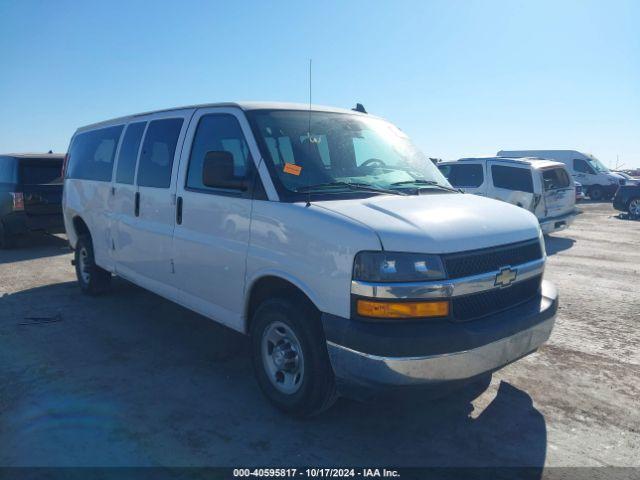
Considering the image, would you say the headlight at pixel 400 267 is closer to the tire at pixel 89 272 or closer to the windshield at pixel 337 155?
the windshield at pixel 337 155

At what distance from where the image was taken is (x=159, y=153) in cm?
484

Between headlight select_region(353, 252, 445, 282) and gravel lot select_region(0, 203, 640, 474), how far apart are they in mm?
756

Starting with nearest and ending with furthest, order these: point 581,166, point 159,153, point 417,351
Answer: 1. point 417,351
2. point 159,153
3. point 581,166

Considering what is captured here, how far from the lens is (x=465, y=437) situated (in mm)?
3326

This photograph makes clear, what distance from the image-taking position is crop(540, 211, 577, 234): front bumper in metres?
10.9

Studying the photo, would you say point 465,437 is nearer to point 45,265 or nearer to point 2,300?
point 2,300

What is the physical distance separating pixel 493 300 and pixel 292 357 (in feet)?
4.63

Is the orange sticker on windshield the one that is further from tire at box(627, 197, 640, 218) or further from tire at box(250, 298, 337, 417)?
tire at box(627, 197, 640, 218)

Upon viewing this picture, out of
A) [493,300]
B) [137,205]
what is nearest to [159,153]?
[137,205]

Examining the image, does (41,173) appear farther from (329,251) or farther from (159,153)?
(329,251)

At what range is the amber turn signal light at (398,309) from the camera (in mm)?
2869

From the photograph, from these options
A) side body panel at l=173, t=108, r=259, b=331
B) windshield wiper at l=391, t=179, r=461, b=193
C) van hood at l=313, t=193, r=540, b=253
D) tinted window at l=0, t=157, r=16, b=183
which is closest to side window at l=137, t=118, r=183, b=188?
side body panel at l=173, t=108, r=259, b=331

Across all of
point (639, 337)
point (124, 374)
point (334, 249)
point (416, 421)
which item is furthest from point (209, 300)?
point (639, 337)

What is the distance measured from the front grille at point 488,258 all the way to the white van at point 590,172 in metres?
23.4
